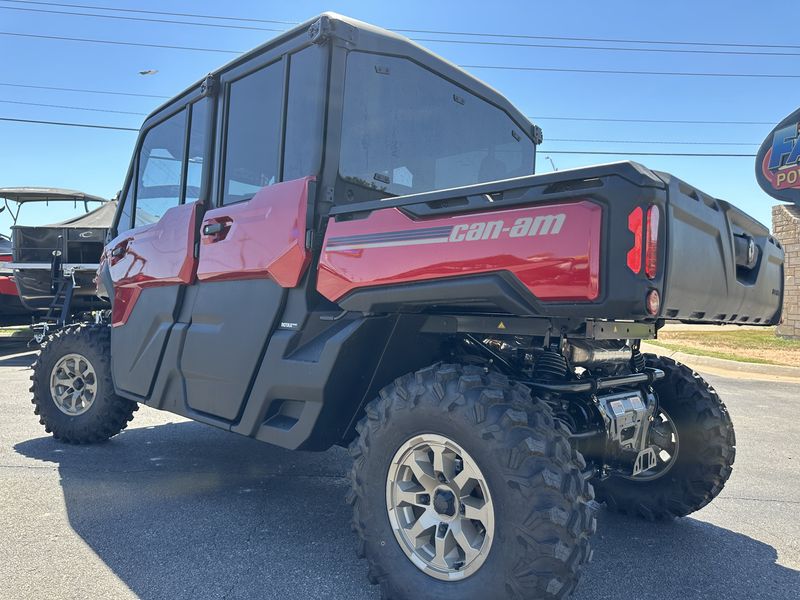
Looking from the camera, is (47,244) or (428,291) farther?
(47,244)

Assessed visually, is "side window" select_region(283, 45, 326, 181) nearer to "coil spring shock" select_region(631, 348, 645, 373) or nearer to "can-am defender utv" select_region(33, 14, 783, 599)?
"can-am defender utv" select_region(33, 14, 783, 599)

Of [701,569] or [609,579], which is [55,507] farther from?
[701,569]

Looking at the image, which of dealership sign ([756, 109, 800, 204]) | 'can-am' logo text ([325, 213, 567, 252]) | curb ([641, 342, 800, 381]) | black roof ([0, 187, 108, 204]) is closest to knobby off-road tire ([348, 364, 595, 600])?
'can-am' logo text ([325, 213, 567, 252])

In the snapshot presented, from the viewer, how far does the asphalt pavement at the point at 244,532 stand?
8.96ft

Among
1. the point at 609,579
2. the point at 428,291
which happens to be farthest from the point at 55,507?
the point at 609,579

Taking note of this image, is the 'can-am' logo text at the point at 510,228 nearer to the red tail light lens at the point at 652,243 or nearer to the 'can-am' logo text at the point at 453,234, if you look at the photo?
the 'can-am' logo text at the point at 453,234

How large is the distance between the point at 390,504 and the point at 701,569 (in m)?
1.68

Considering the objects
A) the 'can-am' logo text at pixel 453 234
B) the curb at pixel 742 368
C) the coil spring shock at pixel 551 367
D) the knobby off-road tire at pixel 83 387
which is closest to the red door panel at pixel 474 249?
the 'can-am' logo text at pixel 453 234

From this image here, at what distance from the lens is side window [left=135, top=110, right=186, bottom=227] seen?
4.26 metres

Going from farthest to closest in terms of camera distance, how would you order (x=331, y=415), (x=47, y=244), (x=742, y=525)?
(x=47, y=244) → (x=742, y=525) → (x=331, y=415)

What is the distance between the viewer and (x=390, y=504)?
8.51 feet

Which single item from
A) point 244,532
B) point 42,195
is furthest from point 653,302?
point 42,195

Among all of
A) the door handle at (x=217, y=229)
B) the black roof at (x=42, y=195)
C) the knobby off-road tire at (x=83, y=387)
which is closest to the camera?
the door handle at (x=217, y=229)

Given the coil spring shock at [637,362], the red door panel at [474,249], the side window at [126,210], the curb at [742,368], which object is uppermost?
the side window at [126,210]
